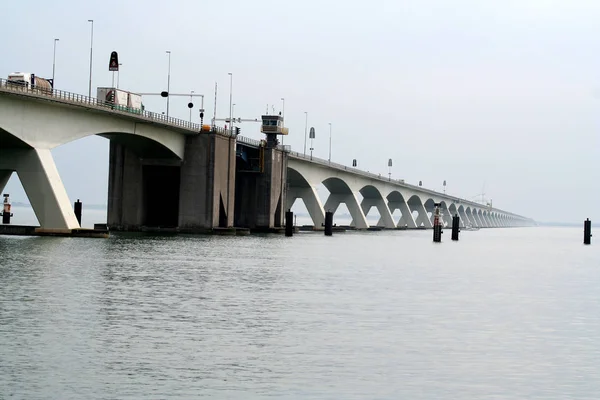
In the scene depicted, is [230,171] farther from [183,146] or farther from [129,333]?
[129,333]

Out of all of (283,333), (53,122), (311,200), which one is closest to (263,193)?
(311,200)

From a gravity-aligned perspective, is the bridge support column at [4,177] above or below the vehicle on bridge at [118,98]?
below

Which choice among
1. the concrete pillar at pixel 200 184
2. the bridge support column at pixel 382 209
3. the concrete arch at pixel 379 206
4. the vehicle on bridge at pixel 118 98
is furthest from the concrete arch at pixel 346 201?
the vehicle on bridge at pixel 118 98

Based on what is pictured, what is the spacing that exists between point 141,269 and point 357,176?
109m

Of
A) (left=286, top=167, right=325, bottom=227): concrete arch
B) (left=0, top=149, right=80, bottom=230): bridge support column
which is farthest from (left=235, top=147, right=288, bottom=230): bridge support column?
(left=0, top=149, right=80, bottom=230): bridge support column

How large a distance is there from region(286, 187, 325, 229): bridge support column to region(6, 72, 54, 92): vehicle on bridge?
66.0m

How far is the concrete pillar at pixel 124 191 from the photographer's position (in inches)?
3846

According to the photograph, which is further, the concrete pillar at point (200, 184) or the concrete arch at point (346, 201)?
the concrete arch at point (346, 201)

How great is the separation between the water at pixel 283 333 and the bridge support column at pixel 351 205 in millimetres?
103898

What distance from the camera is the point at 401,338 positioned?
90.6 ft

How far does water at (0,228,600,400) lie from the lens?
67.2ft

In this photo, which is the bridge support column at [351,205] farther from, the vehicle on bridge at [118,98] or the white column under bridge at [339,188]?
the vehicle on bridge at [118,98]

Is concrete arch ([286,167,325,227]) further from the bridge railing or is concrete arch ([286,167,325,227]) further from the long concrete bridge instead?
the bridge railing

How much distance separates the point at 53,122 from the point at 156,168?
29.6m
